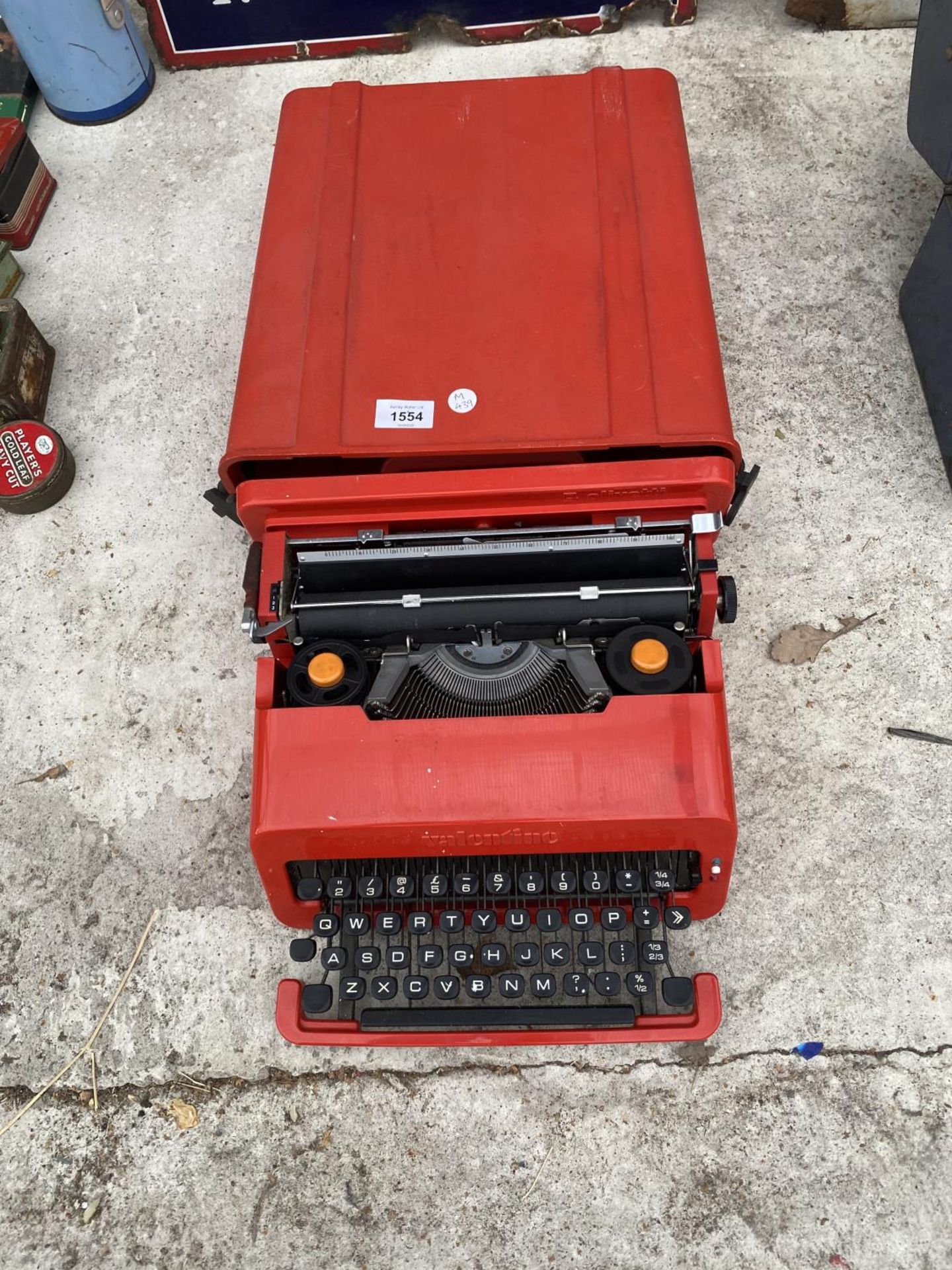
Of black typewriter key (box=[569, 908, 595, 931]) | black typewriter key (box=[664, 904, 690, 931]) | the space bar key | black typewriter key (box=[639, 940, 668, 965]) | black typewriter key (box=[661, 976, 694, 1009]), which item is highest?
black typewriter key (box=[569, 908, 595, 931])

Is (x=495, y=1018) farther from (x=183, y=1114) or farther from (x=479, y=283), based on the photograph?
(x=479, y=283)

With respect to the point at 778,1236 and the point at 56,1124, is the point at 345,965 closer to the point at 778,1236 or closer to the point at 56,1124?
the point at 56,1124

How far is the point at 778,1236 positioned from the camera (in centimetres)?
214

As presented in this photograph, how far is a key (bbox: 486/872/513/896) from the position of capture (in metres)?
2.10

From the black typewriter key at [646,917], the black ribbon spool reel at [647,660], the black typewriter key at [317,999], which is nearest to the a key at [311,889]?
the black typewriter key at [317,999]

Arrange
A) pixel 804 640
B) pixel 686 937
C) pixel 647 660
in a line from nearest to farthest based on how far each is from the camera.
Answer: pixel 647 660
pixel 686 937
pixel 804 640

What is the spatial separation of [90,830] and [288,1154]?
1.04 meters

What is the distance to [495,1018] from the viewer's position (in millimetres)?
2219

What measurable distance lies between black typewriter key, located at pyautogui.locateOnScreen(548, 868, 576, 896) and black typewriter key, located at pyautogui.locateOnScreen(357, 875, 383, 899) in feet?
1.29

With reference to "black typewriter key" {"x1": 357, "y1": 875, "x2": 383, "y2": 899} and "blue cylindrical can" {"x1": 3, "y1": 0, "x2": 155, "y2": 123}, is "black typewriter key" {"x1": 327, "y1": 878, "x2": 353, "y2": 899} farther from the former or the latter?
Result: "blue cylindrical can" {"x1": 3, "y1": 0, "x2": 155, "y2": 123}

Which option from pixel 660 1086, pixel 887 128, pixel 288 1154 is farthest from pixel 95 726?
pixel 887 128

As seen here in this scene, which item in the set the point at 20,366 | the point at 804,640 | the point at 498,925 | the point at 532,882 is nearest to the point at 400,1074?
the point at 498,925

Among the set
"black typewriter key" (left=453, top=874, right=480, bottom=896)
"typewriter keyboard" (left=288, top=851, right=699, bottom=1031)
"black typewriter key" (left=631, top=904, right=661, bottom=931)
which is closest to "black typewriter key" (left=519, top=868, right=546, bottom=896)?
"typewriter keyboard" (left=288, top=851, right=699, bottom=1031)

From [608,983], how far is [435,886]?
1.44 feet
